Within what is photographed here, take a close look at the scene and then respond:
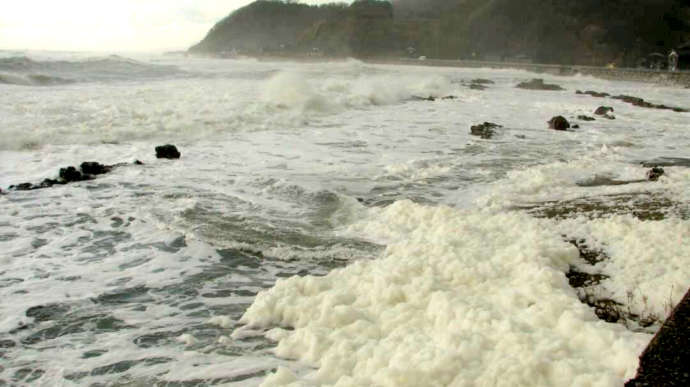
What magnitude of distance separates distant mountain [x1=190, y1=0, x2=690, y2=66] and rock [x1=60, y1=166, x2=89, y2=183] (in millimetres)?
72786

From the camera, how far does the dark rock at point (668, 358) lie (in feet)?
10.3

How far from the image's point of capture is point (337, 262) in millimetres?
6395

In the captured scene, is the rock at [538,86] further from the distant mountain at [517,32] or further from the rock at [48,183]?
the rock at [48,183]

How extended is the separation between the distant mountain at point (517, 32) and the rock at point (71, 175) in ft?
239

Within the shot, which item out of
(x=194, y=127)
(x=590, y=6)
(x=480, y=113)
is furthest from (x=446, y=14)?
(x=194, y=127)

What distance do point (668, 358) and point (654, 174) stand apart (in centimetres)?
771

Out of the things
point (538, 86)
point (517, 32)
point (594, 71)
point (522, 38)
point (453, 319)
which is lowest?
point (453, 319)

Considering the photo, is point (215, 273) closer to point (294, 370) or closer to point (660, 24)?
point (294, 370)

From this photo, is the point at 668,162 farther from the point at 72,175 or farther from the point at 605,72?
the point at 605,72

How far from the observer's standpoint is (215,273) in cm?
618

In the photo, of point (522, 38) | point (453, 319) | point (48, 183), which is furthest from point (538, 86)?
point (522, 38)

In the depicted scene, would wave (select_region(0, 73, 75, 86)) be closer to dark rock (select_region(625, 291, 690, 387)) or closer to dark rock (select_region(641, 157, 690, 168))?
dark rock (select_region(641, 157, 690, 168))

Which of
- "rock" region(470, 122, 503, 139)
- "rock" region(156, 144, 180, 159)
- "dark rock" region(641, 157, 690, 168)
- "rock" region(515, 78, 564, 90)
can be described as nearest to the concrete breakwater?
"rock" region(515, 78, 564, 90)

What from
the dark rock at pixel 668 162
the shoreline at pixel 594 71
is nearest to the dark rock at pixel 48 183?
the dark rock at pixel 668 162
